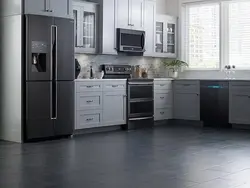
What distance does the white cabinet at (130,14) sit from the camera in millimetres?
7938

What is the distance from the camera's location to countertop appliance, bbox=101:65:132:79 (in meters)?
7.94

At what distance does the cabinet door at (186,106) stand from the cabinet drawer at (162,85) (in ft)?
0.73

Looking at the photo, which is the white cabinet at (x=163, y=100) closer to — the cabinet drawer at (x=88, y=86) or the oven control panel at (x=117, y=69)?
the oven control panel at (x=117, y=69)

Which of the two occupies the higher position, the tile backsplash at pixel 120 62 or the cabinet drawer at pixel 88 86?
the tile backsplash at pixel 120 62

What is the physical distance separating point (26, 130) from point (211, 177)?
301cm

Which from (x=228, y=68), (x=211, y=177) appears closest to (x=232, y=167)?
(x=211, y=177)

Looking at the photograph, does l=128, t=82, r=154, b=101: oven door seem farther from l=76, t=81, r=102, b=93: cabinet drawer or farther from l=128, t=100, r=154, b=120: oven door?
l=76, t=81, r=102, b=93: cabinet drawer

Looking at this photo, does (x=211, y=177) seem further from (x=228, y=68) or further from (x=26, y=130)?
(x=228, y=68)

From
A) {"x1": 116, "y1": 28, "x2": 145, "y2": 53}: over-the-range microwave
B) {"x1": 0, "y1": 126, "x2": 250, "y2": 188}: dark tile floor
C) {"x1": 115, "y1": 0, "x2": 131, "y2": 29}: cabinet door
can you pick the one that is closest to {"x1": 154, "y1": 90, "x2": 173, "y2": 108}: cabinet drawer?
{"x1": 116, "y1": 28, "x2": 145, "y2": 53}: over-the-range microwave

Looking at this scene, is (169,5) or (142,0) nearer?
(142,0)

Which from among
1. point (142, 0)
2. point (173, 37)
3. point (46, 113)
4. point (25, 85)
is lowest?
point (46, 113)

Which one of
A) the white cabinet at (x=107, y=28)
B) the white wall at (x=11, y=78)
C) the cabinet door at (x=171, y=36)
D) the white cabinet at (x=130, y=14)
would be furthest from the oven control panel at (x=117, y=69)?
the white wall at (x=11, y=78)

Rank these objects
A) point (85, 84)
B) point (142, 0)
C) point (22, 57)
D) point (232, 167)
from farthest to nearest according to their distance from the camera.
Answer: point (142, 0) → point (85, 84) → point (22, 57) → point (232, 167)

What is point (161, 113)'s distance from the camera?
8.62 m
